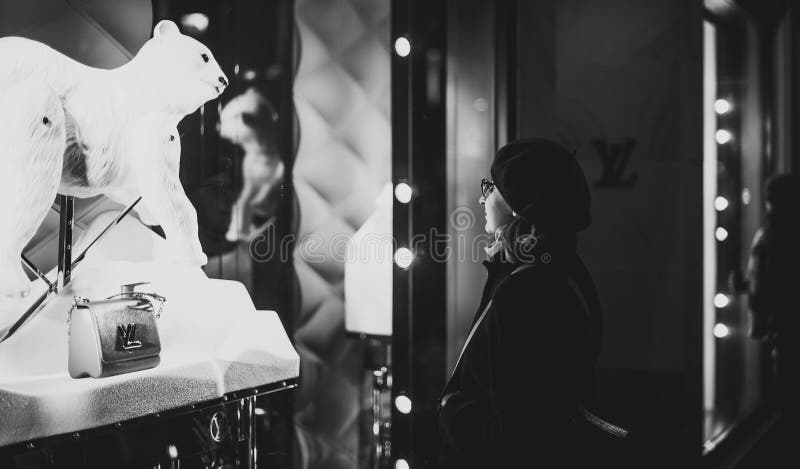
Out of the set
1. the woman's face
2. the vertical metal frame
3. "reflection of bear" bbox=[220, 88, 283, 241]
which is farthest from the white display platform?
the woman's face

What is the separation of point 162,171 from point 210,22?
1.54ft

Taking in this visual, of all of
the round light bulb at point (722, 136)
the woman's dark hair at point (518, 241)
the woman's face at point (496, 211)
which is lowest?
the woman's dark hair at point (518, 241)

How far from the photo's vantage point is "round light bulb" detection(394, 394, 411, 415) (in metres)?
2.30

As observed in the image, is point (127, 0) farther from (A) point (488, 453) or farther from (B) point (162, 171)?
(A) point (488, 453)

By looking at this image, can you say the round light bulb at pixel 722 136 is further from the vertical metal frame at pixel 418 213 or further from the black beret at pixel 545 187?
the black beret at pixel 545 187

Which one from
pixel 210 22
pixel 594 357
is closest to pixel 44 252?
pixel 210 22

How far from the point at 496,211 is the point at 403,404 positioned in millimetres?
943

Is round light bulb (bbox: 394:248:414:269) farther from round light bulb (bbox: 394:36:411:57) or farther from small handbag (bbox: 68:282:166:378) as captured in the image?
small handbag (bbox: 68:282:166:378)

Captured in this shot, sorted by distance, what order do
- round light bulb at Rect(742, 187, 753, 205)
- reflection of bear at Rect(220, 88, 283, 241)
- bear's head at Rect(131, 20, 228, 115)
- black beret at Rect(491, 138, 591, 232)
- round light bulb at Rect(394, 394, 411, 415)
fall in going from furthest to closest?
1. round light bulb at Rect(742, 187, 753, 205)
2. round light bulb at Rect(394, 394, 411, 415)
3. reflection of bear at Rect(220, 88, 283, 241)
4. bear's head at Rect(131, 20, 228, 115)
5. black beret at Rect(491, 138, 591, 232)

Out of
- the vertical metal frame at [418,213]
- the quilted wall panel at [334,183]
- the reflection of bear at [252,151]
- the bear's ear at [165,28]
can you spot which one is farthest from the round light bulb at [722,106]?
the bear's ear at [165,28]

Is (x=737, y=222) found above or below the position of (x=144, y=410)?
above

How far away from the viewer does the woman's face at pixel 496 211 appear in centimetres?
169

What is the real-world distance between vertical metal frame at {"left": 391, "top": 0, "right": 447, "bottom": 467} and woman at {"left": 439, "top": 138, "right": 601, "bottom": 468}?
2.05ft

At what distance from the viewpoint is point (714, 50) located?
3723 millimetres
